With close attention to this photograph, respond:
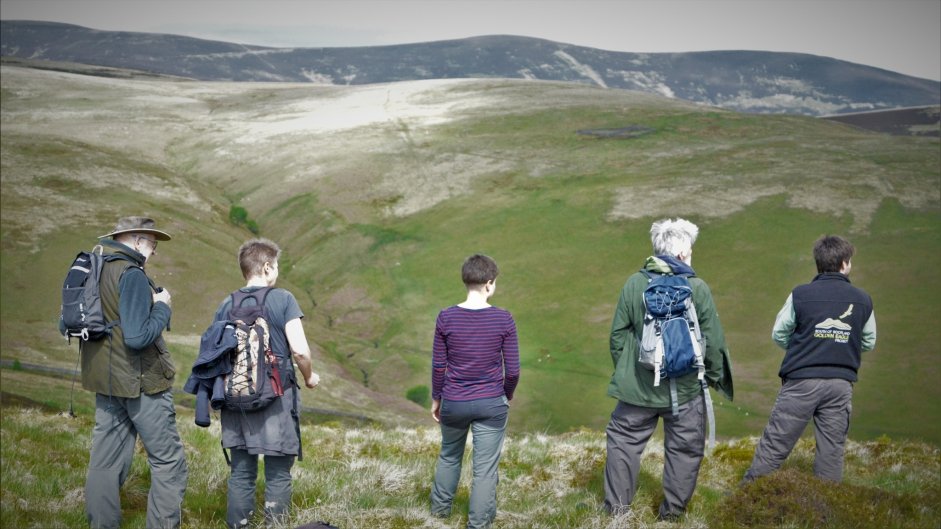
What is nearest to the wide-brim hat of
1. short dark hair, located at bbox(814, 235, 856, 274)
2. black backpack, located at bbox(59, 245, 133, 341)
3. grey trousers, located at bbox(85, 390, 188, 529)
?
black backpack, located at bbox(59, 245, 133, 341)

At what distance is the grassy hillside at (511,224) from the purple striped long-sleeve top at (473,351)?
2510 centimetres

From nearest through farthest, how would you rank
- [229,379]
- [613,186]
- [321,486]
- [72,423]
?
[229,379]
[321,486]
[72,423]
[613,186]

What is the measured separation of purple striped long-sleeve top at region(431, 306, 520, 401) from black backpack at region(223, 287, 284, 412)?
1920 mm

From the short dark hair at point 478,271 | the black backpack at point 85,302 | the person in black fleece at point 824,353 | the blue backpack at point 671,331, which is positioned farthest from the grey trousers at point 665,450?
the black backpack at point 85,302

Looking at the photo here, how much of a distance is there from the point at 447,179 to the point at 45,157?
38.4 m

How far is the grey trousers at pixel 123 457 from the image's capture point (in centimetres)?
892

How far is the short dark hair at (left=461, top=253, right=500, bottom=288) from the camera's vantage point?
909cm

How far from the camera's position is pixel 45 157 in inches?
2830

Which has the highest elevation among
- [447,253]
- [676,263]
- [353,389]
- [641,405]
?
[676,263]

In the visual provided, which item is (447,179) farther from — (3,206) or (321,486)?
(321,486)

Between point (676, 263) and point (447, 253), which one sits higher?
point (676, 263)

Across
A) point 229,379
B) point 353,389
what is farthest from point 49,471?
point 353,389

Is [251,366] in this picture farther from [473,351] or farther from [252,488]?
[473,351]

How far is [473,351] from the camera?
914cm
